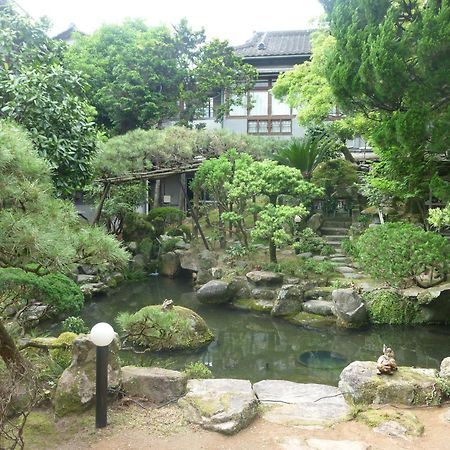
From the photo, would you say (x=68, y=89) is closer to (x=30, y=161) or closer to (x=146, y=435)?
(x=30, y=161)

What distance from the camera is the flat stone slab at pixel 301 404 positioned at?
14.7 ft

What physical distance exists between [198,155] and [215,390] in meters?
11.0

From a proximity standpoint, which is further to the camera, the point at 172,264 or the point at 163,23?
the point at 163,23

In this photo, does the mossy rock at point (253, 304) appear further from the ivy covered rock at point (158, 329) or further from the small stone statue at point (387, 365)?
the small stone statue at point (387, 365)

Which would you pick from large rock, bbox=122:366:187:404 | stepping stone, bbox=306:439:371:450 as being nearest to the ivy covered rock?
large rock, bbox=122:366:187:404

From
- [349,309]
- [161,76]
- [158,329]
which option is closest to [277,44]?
[161,76]

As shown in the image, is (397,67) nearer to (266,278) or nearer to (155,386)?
(155,386)

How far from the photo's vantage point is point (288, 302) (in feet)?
35.6

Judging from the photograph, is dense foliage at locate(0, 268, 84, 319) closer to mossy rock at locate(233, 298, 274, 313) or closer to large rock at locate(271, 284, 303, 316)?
large rock at locate(271, 284, 303, 316)

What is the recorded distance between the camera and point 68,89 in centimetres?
585

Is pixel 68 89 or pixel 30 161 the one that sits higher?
pixel 68 89

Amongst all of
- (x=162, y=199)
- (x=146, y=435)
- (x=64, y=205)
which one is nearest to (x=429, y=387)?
(x=146, y=435)

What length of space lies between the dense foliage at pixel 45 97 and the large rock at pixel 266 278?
6552mm

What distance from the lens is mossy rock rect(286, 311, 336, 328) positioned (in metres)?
10.3
